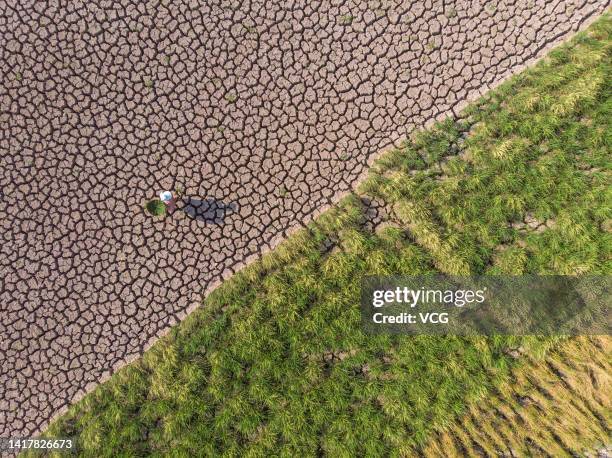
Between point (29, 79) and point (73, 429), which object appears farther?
point (29, 79)

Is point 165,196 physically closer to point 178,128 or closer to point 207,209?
point 207,209

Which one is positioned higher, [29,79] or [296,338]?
[29,79]

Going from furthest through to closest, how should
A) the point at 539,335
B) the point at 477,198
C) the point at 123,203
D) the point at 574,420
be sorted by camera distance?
the point at 123,203, the point at 477,198, the point at 539,335, the point at 574,420

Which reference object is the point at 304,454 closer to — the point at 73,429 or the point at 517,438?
the point at 517,438

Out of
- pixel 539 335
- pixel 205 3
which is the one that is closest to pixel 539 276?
pixel 539 335

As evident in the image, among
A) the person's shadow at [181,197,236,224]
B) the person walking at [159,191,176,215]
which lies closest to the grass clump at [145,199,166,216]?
the person walking at [159,191,176,215]

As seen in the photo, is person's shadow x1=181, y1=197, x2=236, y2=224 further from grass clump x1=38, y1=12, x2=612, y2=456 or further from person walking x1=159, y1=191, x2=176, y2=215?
grass clump x1=38, y1=12, x2=612, y2=456
